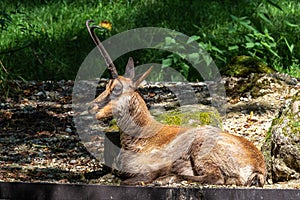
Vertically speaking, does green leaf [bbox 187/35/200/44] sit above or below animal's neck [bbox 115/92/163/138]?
above

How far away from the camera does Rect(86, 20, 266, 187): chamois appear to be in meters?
6.00

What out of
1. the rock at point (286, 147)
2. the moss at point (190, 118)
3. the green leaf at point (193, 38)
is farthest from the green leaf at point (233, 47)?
the rock at point (286, 147)

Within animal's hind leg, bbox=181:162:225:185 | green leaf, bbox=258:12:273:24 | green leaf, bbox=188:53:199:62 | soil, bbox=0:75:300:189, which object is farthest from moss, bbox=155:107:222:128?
green leaf, bbox=258:12:273:24

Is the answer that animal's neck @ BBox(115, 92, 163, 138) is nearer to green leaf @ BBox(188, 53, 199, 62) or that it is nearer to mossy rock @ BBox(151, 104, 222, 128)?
mossy rock @ BBox(151, 104, 222, 128)

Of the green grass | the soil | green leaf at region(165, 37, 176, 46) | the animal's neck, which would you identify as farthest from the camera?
the green grass

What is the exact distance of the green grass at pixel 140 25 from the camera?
1061 cm

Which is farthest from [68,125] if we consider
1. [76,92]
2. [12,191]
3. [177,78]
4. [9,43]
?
[12,191]

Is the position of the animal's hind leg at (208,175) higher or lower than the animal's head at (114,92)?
lower

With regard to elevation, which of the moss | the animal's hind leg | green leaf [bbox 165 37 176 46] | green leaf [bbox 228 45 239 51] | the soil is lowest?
the soil

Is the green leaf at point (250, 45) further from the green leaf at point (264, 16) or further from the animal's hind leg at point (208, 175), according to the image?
the animal's hind leg at point (208, 175)

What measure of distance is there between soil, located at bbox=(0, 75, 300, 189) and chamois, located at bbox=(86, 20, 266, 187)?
0.66 ft

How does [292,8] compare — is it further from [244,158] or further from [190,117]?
[244,158]

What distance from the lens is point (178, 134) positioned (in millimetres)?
6250

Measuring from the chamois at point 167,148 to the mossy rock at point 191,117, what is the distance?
82 centimetres
